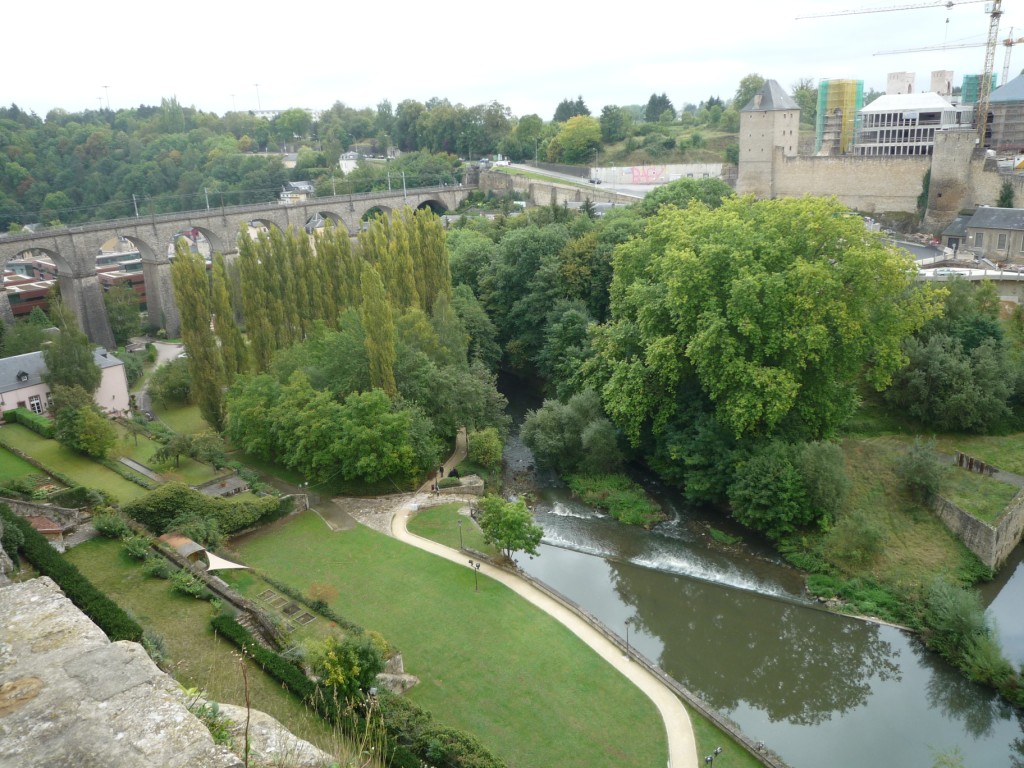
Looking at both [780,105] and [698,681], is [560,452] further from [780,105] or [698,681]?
[780,105]

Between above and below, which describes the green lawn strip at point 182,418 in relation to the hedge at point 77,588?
below

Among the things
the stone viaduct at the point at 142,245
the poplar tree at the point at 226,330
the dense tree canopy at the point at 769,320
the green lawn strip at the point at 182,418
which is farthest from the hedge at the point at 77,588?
the stone viaduct at the point at 142,245

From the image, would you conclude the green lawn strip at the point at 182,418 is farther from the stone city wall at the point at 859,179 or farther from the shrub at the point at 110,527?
the stone city wall at the point at 859,179

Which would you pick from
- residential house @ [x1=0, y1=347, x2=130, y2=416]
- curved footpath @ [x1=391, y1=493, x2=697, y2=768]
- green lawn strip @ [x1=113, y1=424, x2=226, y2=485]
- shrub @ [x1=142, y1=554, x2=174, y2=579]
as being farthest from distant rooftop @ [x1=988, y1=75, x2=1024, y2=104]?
shrub @ [x1=142, y1=554, x2=174, y2=579]

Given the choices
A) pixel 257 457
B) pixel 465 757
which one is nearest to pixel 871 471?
pixel 465 757

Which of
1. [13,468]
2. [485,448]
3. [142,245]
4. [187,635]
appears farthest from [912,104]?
[13,468]

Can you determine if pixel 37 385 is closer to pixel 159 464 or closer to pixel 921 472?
pixel 159 464
